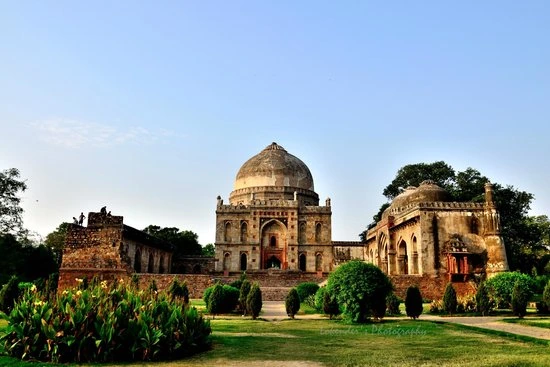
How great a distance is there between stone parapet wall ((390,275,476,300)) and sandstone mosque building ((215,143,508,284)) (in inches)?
2.8

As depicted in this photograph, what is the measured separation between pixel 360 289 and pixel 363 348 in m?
5.00

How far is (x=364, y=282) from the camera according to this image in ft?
44.5

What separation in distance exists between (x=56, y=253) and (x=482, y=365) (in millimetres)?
42863

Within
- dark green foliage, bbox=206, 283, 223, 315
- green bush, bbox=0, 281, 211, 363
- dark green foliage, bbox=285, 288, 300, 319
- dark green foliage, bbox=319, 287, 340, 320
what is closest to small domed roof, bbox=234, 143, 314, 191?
dark green foliage, bbox=206, 283, 223, 315

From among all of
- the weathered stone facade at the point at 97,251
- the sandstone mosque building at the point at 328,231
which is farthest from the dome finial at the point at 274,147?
the weathered stone facade at the point at 97,251

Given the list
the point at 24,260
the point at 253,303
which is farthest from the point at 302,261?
the point at 253,303

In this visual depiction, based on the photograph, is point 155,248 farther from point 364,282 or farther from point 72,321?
point 72,321

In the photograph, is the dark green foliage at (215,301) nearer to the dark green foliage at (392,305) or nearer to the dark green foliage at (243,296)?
the dark green foliage at (243,296)

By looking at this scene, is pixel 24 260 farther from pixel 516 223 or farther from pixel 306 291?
pixel 516 223

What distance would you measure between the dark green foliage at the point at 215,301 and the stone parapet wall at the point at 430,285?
10921mm

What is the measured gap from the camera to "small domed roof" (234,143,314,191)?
4188 centimetres

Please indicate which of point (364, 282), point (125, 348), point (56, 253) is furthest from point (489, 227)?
point (56, 253)

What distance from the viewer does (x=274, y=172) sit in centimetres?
4206

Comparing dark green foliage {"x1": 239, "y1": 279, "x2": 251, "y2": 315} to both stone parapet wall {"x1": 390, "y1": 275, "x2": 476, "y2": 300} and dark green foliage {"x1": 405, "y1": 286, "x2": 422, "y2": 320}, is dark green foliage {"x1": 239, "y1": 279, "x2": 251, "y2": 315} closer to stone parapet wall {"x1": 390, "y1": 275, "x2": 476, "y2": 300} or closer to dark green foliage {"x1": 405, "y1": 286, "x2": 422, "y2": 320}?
dark green foliage {"x1": 405, "y1": 286, "x2": 422, "y2": 320}
